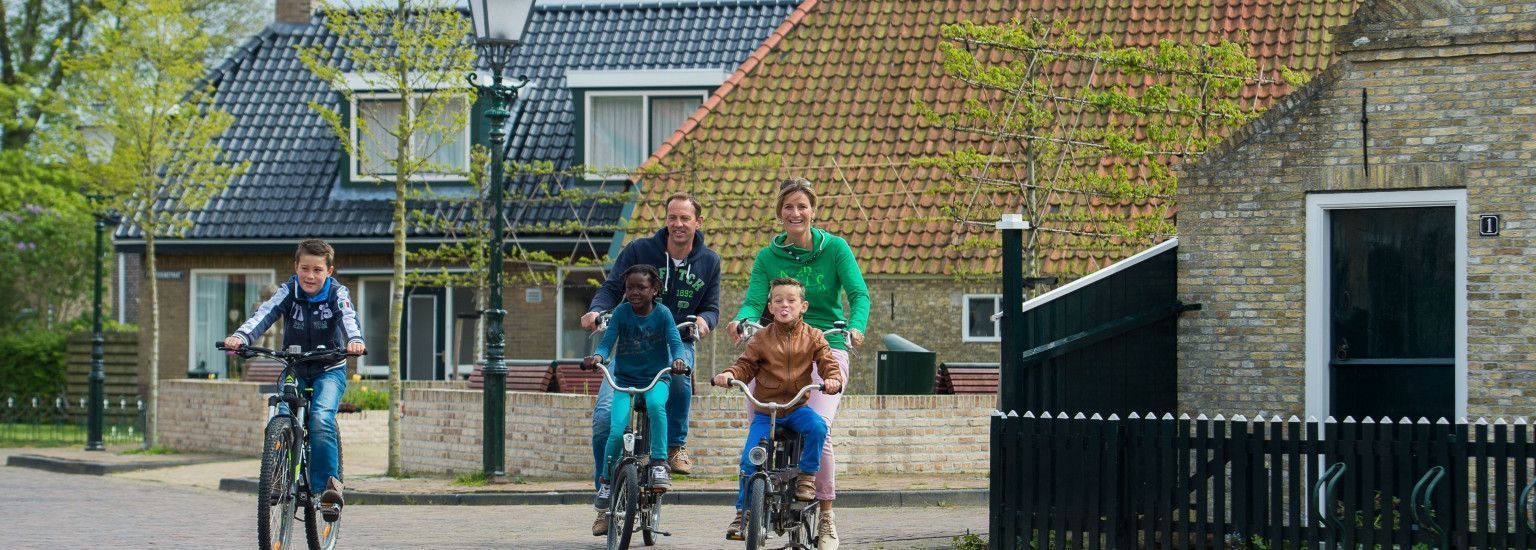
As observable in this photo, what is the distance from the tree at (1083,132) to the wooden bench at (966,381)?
1062 millimetres

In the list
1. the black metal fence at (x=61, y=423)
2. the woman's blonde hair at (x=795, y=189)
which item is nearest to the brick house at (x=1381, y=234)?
the woman's blonde hair at (x=795, y=189)

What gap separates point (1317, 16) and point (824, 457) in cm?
1458

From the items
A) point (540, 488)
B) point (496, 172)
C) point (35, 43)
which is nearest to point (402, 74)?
point (496, 172)

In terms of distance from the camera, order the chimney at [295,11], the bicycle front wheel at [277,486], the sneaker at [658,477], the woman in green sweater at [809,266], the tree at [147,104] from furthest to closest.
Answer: the chimney at [295,11], the tree at [147,104], the woman in green sweater at [809,266], the sneaker at [658,477], the bicycle front wheel at [277,486]

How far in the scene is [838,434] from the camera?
50.4 feet

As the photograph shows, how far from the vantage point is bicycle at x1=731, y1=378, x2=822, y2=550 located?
9.09 m

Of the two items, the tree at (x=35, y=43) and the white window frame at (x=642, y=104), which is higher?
the tree at (x=35, y=43)

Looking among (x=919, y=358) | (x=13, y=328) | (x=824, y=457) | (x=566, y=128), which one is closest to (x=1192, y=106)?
(x=919, y=358)

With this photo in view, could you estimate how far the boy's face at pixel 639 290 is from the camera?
10.1 metres

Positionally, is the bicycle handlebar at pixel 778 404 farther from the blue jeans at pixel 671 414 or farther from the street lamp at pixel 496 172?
the street lamp at pixel 496 172

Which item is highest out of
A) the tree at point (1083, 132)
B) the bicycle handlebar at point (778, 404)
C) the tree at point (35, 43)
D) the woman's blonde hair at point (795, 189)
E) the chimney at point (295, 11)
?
the tree at point (35, 43)

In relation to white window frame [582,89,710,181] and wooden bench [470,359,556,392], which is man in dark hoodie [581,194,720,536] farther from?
white window frame [582,89,710,181]

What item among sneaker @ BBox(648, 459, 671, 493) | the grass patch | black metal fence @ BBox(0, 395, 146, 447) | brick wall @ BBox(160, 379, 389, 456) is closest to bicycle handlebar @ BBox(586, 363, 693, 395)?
sneaker @ BBox(648, 459, 671, 493)

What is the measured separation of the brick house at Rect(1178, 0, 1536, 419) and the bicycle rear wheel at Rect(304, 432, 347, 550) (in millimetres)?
5328
